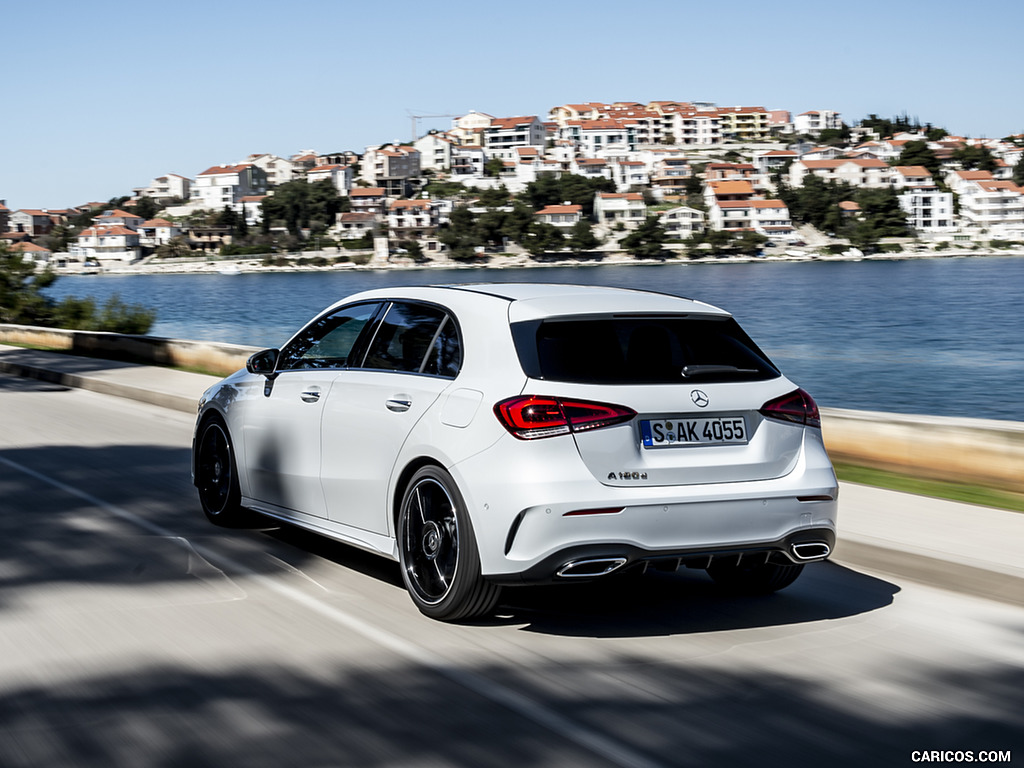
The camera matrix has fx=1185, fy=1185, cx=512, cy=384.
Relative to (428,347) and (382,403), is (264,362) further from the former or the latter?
(428,347)

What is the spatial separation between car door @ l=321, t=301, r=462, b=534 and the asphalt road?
1.69 ft

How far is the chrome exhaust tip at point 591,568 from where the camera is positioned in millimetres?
4945

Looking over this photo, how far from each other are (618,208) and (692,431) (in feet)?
565

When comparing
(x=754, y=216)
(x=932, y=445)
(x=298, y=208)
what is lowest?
(x=932, y=445)

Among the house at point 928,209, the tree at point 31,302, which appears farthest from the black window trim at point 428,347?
the house at point 928,209

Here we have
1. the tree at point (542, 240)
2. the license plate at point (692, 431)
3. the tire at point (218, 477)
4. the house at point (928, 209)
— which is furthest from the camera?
the house at point (928, 209)

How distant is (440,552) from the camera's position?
18.1 feet

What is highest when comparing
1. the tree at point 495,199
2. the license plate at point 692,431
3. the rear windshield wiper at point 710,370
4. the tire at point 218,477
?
the tree at point 495,199

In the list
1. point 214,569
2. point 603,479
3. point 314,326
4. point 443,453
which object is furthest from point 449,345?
point 214,569

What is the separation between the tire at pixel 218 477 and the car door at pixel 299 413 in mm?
358

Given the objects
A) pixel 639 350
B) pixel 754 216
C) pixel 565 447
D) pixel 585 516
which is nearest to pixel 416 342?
pixel 639 350

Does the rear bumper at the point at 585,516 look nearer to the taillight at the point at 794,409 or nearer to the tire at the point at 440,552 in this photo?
the tire at the point at 440,552

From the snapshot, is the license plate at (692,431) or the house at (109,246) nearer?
the license plate at (692,431)

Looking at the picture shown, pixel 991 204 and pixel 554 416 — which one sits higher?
pixel 991 204
